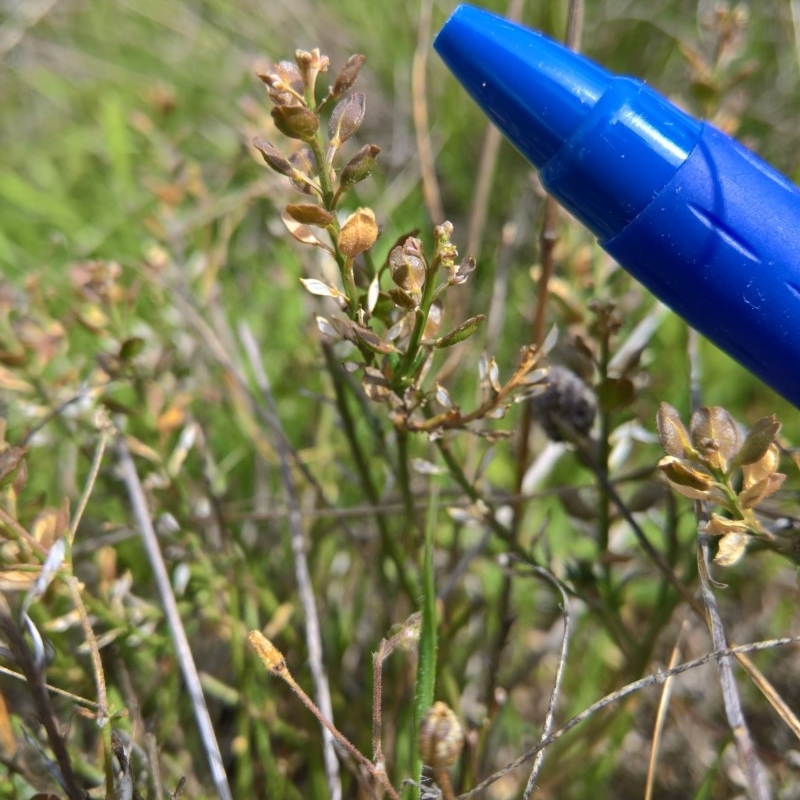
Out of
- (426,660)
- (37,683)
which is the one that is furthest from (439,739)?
(37,683)

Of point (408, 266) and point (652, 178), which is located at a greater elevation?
point (652, 178)

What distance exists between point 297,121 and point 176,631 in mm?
423

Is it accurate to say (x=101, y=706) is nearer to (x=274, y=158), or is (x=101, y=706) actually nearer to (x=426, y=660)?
(x=426, y=660)

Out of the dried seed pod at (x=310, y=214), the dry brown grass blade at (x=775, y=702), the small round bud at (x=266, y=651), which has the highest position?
the dried seed pod at (x=310, y=214)

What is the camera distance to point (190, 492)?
0.97 m

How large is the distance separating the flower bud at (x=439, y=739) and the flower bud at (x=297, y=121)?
0.32 metres

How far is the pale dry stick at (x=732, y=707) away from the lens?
0.45m

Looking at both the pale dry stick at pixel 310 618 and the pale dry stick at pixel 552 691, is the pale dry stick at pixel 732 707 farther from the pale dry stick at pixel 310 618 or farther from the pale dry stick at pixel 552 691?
the pale dry stick at pixel 310 618

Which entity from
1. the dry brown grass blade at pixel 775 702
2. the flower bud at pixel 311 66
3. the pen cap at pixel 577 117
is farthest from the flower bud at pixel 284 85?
the dry brown grass blade at pixel 775 702

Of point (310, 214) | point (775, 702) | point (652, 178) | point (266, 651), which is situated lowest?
point (266, 651)

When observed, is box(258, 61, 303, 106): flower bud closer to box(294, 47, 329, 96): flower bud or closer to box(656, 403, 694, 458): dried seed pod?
box(294, 47, 329, 96): flower bud

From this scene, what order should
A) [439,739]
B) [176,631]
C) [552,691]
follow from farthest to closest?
[176,631], [552,691], [439,739]

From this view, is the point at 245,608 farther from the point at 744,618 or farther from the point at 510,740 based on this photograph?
the point at 744,618

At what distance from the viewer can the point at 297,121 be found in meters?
0.44
